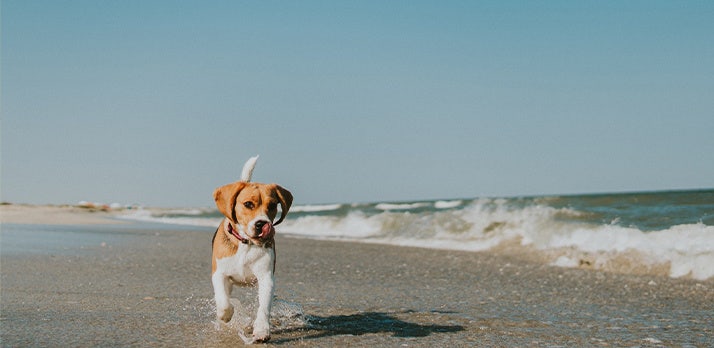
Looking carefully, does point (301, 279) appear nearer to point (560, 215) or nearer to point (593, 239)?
point (593, 239)

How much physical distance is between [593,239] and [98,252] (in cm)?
877

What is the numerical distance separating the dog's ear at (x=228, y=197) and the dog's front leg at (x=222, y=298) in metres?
0.45

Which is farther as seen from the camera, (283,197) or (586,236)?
(586,236)

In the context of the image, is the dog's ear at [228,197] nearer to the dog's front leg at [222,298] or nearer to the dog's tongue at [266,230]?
the dog's tongue at [266,230]

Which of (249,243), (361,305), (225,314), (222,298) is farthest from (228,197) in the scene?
(361,305)

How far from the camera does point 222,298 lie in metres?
4.66

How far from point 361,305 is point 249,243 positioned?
2074 millimetres

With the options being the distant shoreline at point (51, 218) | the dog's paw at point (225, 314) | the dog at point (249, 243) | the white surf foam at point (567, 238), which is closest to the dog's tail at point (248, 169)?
the dog at point (249, 243)

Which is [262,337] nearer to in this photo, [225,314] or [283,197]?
[225,314]

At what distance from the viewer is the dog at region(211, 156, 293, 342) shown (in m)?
4.47

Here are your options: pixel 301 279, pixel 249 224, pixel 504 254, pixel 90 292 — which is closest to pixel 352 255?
pixel 504 254

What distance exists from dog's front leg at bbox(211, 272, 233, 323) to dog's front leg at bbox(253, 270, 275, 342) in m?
0.26

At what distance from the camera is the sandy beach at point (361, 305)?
4.76 m

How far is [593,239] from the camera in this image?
484 inches
